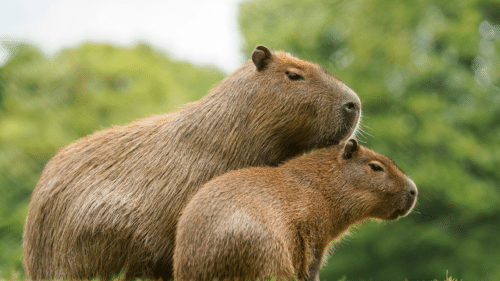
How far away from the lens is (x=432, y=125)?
44.2 ft

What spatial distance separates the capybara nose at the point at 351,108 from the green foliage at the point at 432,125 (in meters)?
9.10

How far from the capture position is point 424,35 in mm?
14523

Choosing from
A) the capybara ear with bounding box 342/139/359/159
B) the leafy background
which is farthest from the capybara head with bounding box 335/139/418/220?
the leafy background

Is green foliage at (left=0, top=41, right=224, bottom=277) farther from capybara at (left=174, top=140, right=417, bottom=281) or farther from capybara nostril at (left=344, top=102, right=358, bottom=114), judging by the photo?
capybara nostril at (left=344, top=102, right=358, bottom=114)

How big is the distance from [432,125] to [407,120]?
1.21m

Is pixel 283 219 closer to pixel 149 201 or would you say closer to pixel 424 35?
pixel 149 201

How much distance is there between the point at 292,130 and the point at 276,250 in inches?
42.6

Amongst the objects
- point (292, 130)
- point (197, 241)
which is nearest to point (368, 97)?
point (292, 130)

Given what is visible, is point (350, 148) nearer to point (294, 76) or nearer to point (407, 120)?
point (294, 76)

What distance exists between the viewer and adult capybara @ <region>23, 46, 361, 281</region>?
439 centimetres

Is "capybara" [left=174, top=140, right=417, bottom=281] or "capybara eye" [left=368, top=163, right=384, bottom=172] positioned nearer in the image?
"capybara" [left=174, top=140, right=417, bottom=281]

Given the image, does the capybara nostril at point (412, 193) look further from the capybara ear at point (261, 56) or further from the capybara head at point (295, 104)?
the capybara ear at point (261, 56)

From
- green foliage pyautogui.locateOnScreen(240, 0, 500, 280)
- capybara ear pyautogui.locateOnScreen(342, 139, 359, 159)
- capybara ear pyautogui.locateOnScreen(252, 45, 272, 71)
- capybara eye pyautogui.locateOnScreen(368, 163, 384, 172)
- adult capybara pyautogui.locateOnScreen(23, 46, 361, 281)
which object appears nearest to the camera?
adult capybara pyautogui.locateOnScreen(23, 46, 361, 281)

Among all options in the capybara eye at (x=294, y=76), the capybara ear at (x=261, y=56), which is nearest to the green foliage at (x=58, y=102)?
the capybara ear at (x=261, y=56)
